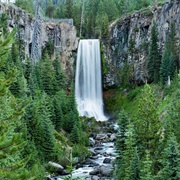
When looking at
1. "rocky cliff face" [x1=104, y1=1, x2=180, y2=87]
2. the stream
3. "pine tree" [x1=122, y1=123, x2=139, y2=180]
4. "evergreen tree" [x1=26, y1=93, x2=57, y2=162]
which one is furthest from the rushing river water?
"rocky cliff face" [x1=104, y1=1, x2=180, y2=87]

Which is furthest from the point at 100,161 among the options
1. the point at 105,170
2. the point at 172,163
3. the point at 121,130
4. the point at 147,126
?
the point at 172,163

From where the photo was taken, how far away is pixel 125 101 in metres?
53.5

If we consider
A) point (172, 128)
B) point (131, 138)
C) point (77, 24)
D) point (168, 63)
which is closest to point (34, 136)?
point (131, 138)

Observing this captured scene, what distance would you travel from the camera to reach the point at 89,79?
58625 mm

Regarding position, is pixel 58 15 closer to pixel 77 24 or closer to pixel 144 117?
pixel 77 24

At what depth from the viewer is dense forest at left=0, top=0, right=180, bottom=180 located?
366 inches

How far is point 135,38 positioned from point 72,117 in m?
27.1

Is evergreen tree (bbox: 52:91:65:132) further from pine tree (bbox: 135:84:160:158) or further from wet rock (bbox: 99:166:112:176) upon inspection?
pine tree (bbox: 135:84:160:158)

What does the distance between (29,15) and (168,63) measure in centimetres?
2887

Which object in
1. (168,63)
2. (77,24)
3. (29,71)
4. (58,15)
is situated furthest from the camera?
(58,15)

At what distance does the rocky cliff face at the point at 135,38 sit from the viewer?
168 ft

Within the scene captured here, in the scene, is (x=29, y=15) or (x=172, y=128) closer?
(x=172, y=128)

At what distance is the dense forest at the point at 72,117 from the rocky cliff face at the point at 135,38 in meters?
1.51

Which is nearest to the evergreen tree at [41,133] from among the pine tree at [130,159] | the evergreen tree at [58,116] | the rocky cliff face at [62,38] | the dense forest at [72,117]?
the dense forest at [72,117]
